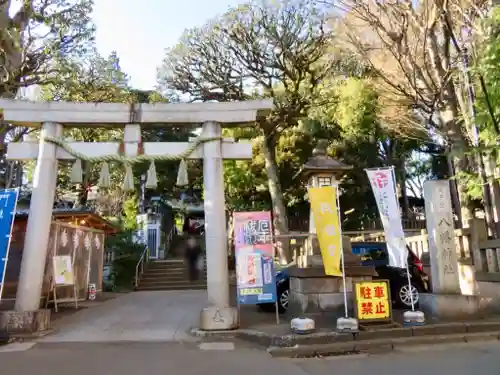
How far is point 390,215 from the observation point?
823cm

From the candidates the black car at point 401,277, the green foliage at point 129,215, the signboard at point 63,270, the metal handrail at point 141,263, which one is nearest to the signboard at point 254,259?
the black car at point 401,277

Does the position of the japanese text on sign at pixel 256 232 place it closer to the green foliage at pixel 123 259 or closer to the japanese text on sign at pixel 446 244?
the japanese text on sign at pixel 446 244

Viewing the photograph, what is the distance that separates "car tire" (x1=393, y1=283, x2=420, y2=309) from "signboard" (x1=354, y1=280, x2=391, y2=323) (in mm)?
2553

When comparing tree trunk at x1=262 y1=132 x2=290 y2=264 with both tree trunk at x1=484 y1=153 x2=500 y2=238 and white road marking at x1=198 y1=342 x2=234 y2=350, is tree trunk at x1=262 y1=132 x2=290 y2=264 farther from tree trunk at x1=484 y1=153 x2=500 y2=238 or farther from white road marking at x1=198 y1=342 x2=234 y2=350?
white road marking at x1=198 y1=342 x2=234 y2=350

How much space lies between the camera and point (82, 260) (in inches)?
528

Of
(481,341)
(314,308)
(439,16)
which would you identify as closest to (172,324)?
(314,308)

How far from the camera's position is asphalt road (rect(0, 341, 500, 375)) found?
566 cm

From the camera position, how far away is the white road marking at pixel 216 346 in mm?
7160

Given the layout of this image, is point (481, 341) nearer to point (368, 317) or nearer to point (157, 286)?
point (368, 317)

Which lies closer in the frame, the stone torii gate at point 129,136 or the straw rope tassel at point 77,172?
the stone torii gate at point 129,136

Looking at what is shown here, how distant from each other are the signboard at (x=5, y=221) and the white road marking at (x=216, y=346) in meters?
4.29

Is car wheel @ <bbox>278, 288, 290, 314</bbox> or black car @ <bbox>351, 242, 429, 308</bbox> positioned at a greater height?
black car @ <bbox>351, 242, 429, 308</bbox>

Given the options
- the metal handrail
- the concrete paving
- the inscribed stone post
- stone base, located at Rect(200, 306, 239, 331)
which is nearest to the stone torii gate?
stone base, located at Rect(200, 306, 239, 331)

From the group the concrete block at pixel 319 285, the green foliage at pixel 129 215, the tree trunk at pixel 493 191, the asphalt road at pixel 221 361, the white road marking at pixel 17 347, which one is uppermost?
the green foliage at pixel 129 215
